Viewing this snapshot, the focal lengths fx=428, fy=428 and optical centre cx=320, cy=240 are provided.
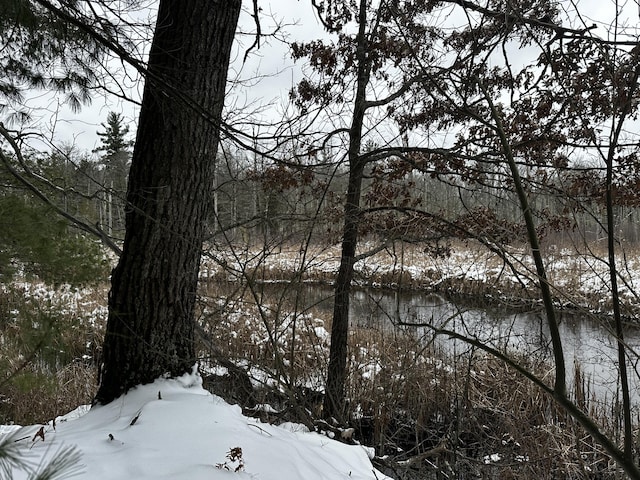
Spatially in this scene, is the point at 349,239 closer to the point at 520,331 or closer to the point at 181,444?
the point at 181,444

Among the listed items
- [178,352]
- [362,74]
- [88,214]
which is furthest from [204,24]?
[362,74]

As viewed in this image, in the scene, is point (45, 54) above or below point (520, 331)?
above

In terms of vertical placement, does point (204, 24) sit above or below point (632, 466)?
above

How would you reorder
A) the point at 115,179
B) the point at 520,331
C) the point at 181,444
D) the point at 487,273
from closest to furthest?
the point at 181,444 → the point at 520,331 → the point at 487,273 → the point at 115,179

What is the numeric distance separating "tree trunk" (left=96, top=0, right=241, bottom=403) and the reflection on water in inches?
98.5

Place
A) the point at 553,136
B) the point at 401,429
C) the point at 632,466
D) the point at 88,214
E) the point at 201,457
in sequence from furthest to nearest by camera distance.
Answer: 1. the point at 401,429
2. the point at 553,136
3. the point at 88,214
4. the point at 201,457
5. the point at 632,466

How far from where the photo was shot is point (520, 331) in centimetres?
778

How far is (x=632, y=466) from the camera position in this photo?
1327mm

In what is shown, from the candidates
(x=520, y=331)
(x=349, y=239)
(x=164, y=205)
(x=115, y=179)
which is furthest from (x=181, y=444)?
(x=115, y=179)

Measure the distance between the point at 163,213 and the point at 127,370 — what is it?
0.95 metres

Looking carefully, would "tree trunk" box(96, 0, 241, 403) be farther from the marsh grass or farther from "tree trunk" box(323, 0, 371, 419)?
"tree trunk" box(323, 0, 371, 419)

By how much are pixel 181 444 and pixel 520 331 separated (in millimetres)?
7300

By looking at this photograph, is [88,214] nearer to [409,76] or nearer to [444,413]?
[409,76]

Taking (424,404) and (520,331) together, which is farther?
(520,331)
